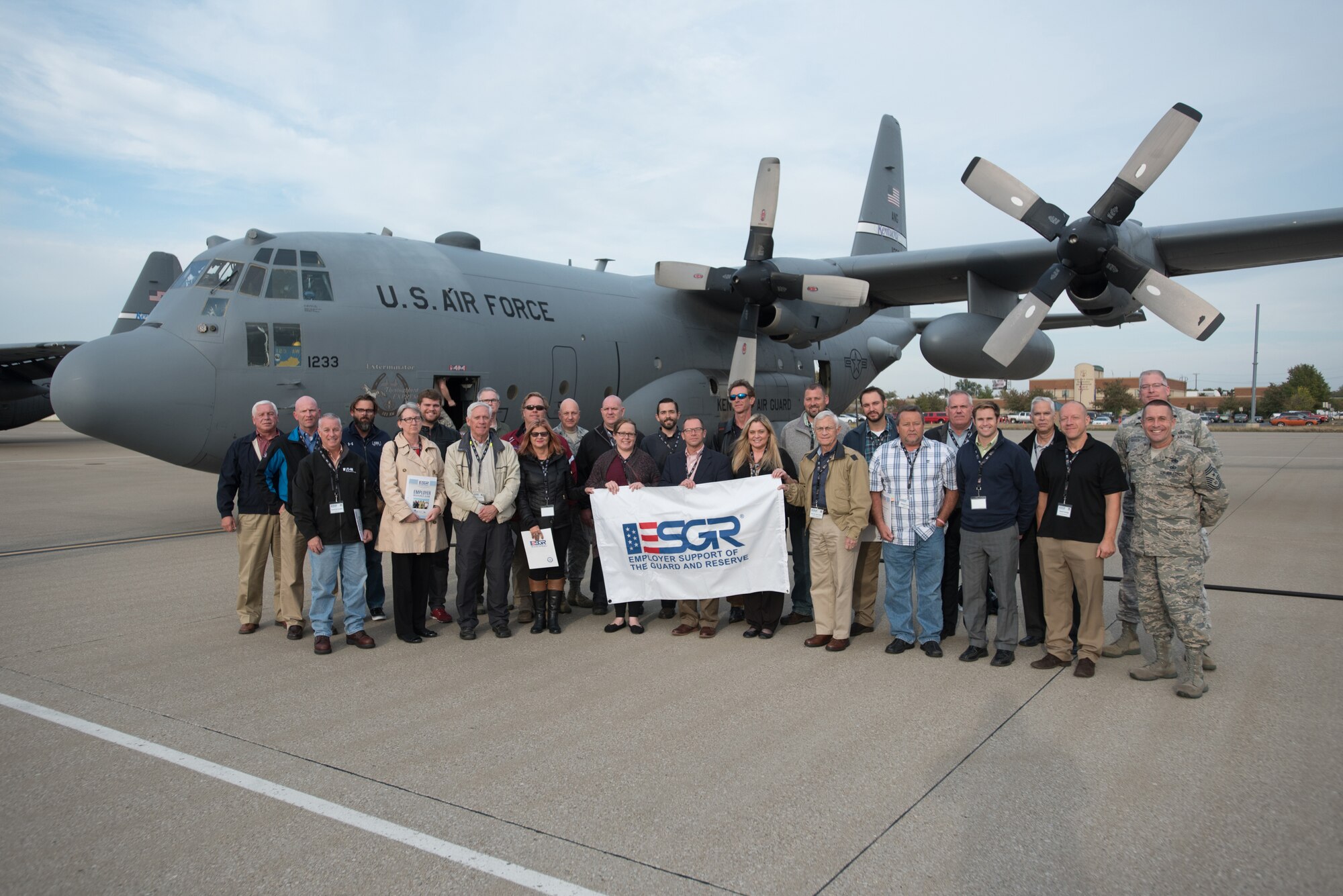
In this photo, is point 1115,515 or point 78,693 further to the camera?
point 1115,515

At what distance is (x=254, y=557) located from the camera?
643cm

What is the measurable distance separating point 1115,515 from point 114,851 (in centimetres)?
552

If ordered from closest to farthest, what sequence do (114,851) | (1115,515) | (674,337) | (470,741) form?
(114,851), (470,741), (1115,515), (674,337)

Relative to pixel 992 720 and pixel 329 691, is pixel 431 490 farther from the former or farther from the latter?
pixel 992 720

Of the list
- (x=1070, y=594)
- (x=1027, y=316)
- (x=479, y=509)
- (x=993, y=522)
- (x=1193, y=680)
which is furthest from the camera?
(x=1027, y=316)

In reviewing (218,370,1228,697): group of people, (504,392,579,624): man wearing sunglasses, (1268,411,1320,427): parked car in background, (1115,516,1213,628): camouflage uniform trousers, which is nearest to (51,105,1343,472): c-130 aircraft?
(218,370,1228,697): group of people

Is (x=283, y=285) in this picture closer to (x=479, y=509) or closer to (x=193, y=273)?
(x=193, y=273)

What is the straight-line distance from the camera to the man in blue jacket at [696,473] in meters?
6.46

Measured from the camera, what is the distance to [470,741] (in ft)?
14.0

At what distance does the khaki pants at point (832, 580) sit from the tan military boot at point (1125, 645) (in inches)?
68.6

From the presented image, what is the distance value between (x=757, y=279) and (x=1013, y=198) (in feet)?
12.9

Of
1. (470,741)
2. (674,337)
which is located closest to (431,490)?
(470,741)

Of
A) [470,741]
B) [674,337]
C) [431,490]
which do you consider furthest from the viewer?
[674,337]

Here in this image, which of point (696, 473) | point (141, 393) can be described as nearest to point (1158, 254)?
point (696, 473)
